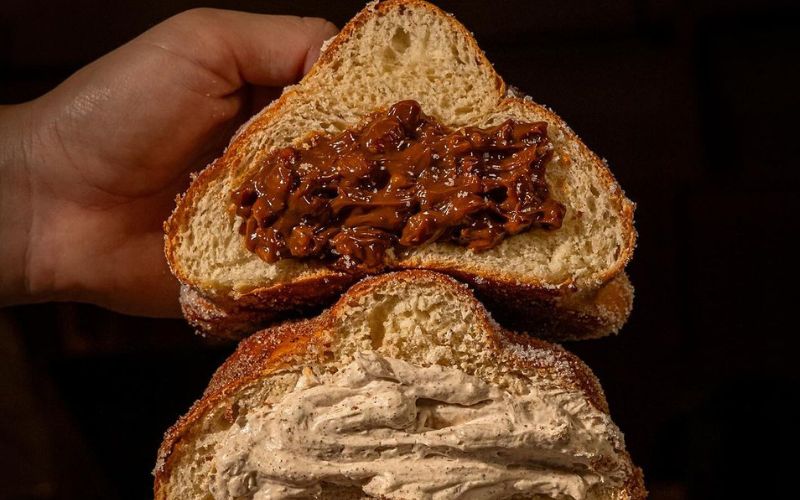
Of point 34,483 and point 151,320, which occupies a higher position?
point 151,320

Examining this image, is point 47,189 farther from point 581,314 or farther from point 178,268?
point 581,314

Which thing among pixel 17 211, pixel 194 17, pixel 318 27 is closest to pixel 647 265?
pixel 318 27

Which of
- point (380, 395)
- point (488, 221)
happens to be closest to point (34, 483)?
point (380, 395)

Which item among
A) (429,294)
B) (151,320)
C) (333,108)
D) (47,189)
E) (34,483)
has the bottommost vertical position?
(34,483)

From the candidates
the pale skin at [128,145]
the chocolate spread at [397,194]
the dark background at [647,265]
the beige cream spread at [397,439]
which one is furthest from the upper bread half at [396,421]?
the dark background at [647,265]

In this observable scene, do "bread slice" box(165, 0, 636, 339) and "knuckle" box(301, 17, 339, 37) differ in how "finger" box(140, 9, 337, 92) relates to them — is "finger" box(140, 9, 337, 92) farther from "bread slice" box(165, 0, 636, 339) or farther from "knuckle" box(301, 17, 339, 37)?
"bread slice" box(165, 0, 636, 339)

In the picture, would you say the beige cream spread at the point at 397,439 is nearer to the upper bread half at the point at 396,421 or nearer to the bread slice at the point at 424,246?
the upper bread half at the point at 396,421

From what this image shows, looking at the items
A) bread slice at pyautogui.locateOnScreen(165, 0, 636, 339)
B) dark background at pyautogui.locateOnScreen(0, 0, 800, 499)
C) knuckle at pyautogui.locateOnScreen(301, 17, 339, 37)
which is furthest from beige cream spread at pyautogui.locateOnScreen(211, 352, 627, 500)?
dark background at pyautogui.locateOnScreen(0, 0, 800, 499)
